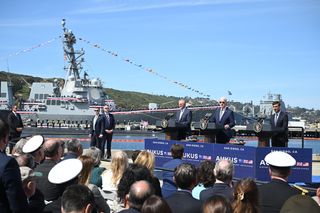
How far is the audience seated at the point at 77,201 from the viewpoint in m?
3.65

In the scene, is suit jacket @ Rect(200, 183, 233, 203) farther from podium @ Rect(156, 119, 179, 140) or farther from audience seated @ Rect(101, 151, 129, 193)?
podium @ Rect(156, 119, 179, 140)

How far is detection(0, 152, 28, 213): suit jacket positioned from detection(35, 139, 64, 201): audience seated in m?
0.97

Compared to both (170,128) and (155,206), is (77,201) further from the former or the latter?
(170,128)

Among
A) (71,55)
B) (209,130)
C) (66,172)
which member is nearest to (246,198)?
(66,172)

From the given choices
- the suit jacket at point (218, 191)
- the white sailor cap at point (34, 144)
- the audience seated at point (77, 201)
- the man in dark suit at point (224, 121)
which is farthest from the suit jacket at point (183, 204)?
the man in dark suit at point (224, 121)

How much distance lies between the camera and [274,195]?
196 inches

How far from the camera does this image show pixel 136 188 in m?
3.93

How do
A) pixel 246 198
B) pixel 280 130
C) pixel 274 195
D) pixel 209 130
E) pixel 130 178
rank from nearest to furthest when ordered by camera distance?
pixel 246 198, pixel 130 178, pixel 274 195, pixel 280 130, pixel 209 130

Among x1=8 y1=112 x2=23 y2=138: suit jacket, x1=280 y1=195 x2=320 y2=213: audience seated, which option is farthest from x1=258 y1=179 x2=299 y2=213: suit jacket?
x1=8 y1=112 x2=23 y2=138: suit jacket

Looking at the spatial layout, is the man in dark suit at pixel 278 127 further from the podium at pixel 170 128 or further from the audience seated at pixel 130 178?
the audience seated at pixel 130 178

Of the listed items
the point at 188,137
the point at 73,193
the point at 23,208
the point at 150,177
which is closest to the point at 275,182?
the point at 150,177

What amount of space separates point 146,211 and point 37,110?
69.7 m

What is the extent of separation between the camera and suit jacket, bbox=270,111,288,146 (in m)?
10.6

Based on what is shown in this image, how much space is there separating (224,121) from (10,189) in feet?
27.8
